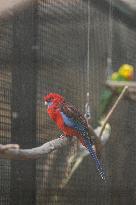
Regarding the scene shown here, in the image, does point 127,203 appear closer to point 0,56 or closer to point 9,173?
point 9,173

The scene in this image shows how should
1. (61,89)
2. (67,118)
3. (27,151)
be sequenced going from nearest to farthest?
(27,151), (67,118), (61,89)

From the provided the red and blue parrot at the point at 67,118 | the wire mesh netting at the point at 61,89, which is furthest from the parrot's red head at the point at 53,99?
the wire mesh netting at the point at 61,89

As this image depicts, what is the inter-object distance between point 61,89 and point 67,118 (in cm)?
26

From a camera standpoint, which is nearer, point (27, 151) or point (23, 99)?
point (27, 151)

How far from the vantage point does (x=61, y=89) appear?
229 centimetres

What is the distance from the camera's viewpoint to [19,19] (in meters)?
2.19

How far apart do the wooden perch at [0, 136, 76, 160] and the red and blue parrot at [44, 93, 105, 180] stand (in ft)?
0.18

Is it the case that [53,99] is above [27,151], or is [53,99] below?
above

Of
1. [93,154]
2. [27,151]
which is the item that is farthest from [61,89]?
[27,151]

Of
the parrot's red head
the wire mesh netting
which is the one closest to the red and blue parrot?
the parrot's red head

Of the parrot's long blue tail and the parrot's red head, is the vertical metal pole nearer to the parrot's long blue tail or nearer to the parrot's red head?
the parrot's red head

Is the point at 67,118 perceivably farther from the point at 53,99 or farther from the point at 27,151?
the point at 27,151

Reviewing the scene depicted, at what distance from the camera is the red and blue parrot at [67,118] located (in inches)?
80.6

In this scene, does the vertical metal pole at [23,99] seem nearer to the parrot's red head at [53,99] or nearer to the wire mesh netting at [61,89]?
the wire mesh netting at [61,89]
